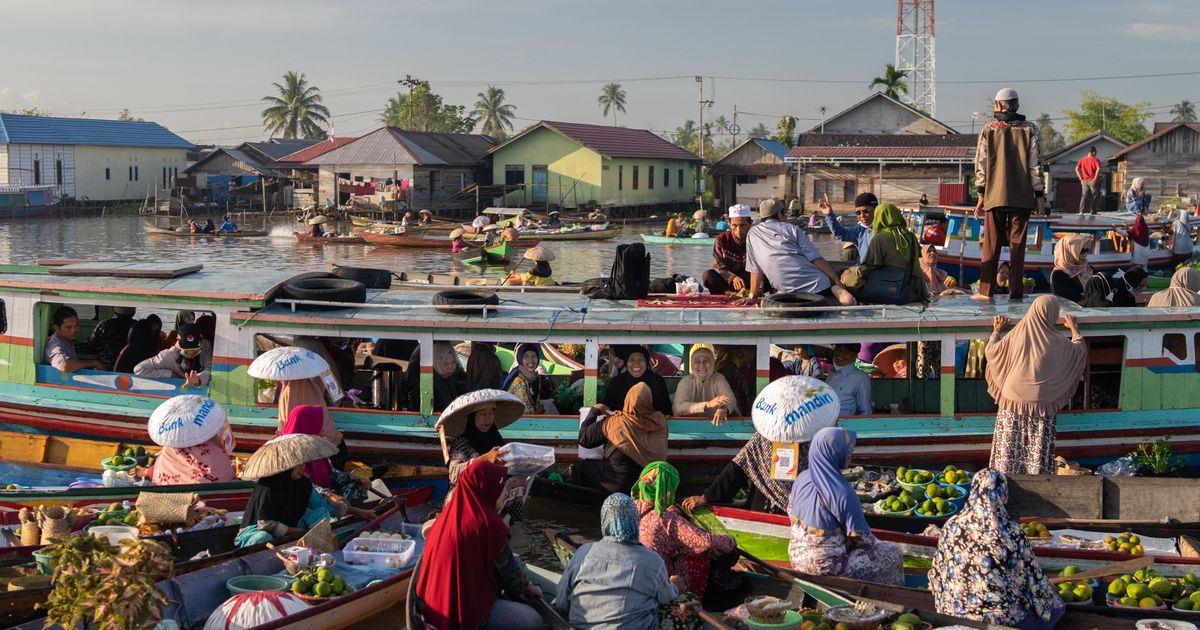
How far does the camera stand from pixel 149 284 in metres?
10.5

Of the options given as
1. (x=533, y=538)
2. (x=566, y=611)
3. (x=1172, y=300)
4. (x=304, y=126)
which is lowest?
(x=533, y=538)

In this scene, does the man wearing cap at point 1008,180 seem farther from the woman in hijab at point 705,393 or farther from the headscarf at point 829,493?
the headscarf at point 829,493

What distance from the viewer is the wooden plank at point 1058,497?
814cm

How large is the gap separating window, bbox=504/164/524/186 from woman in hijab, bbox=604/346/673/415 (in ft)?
132

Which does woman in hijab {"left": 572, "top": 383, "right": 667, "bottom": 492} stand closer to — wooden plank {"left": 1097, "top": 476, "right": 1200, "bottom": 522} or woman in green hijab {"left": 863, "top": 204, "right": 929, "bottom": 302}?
woman in green hijab {"left": 863, "top": 204, "right": 929, "bottom": 302}

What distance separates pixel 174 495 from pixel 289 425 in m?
0.90

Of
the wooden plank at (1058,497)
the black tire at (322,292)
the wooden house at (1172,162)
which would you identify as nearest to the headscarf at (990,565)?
the wooden plank at (1058,497)

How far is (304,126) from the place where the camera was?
79.8m

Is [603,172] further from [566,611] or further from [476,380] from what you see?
[566,611]

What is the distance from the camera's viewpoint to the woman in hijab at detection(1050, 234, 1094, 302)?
11.0 meters

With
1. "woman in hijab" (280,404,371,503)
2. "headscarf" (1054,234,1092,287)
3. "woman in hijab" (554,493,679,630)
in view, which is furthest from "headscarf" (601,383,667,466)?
"headscarf" (1054,234,1092,287)

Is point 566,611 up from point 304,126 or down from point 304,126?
down

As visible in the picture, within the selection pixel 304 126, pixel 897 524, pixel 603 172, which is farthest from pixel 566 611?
pixel 304 126

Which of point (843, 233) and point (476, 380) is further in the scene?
point (843, 233)
